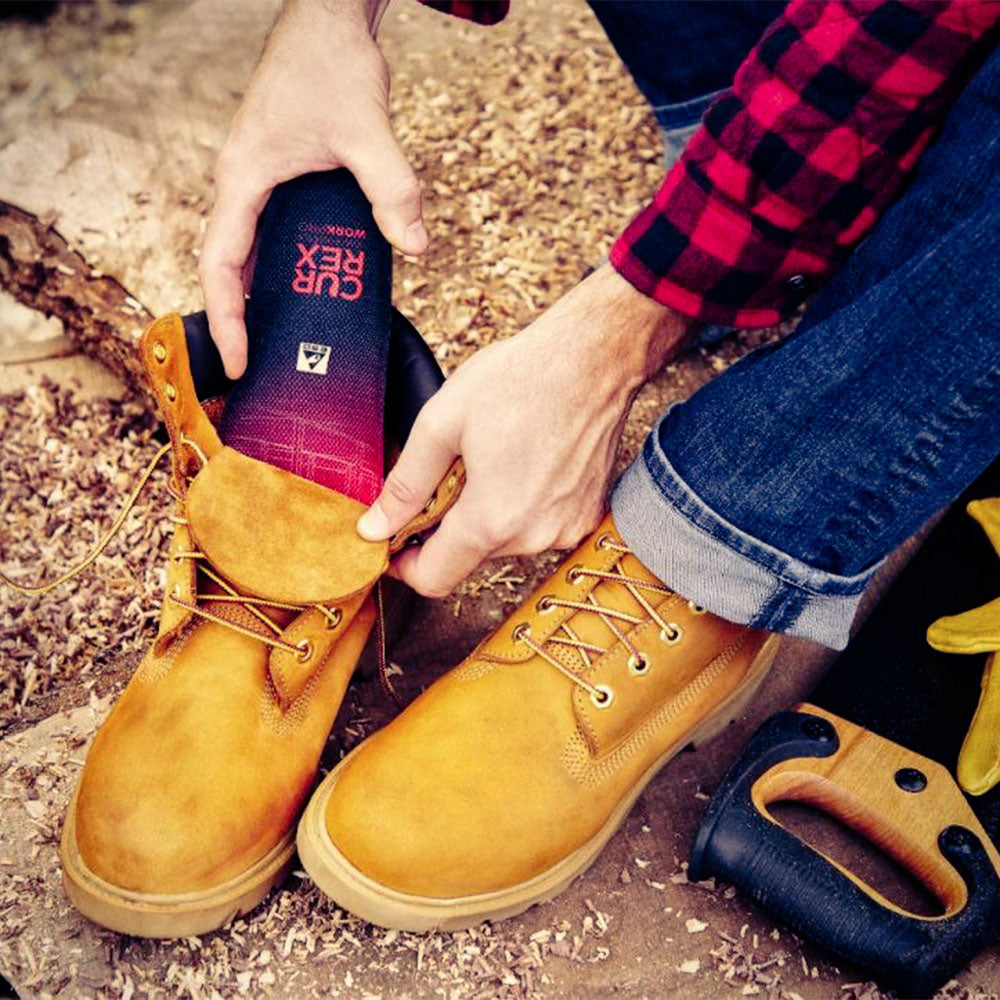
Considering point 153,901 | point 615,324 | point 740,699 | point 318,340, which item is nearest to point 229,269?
point 318,340

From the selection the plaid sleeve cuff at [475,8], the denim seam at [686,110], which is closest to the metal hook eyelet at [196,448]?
the plaid sleeve cuff at [475,8]

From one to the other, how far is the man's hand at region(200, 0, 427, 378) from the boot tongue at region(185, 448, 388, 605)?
0.18 m

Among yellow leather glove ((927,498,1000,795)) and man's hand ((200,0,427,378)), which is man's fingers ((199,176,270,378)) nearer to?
man's hand ((200,0,427,378))

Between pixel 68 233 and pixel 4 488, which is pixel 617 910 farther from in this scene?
pixel 68 233

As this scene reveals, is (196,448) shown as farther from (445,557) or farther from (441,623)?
(441,623)

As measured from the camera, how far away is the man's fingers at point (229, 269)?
1280mm

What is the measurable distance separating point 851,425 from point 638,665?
0.37 meters

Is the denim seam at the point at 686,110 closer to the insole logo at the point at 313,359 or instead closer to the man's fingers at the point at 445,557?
the insole logo at the point at 313,359

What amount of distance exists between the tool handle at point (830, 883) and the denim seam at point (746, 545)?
22 centimetres

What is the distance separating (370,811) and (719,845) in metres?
0.38

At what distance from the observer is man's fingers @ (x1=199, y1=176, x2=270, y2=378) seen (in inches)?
50.4

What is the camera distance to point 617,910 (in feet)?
4.08

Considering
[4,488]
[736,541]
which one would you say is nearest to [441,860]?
[736,541]

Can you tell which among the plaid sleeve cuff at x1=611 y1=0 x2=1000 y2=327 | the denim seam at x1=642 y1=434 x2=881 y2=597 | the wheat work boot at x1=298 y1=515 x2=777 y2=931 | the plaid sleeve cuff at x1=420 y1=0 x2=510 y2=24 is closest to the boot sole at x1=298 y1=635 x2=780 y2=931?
the wheat work boot at x1=298 y1=515 x2=777 y2=931
